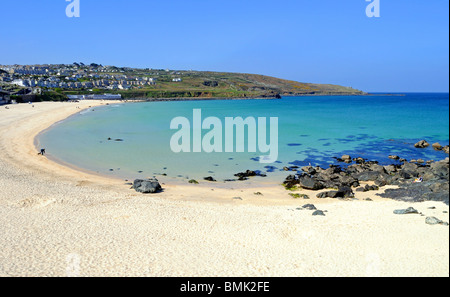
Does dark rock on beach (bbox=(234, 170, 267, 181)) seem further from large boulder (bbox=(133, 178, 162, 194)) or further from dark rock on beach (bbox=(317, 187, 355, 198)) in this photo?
large boulder (bbox=(133, 178, 162, 194))

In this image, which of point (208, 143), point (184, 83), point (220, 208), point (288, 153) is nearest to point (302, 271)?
point (220, 208)

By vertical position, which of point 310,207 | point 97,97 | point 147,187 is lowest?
point 310,207

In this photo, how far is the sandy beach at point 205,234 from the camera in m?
10.7

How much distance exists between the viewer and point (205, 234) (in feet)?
44.8

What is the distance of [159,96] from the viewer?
13600cm

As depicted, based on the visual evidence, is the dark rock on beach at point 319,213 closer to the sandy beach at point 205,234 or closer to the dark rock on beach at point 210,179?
the sandy beach at point 205,234

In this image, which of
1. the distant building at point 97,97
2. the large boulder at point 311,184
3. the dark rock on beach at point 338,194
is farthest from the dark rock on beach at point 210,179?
the distant building at point 97,97

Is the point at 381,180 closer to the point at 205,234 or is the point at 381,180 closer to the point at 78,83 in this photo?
the point at 205,234

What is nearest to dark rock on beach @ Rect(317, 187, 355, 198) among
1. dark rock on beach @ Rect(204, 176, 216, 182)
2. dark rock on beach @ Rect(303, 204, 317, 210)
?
dark rock on beach @ Rect(303, 204, 317, 210)

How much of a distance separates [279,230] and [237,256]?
9.53 ft

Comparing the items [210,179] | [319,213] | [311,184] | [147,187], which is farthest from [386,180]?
[147,187]

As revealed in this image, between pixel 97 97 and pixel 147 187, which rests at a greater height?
pixel 97 97

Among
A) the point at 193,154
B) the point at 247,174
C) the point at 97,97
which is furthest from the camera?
the point at 97,97

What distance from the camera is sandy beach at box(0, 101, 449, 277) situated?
10680mm
